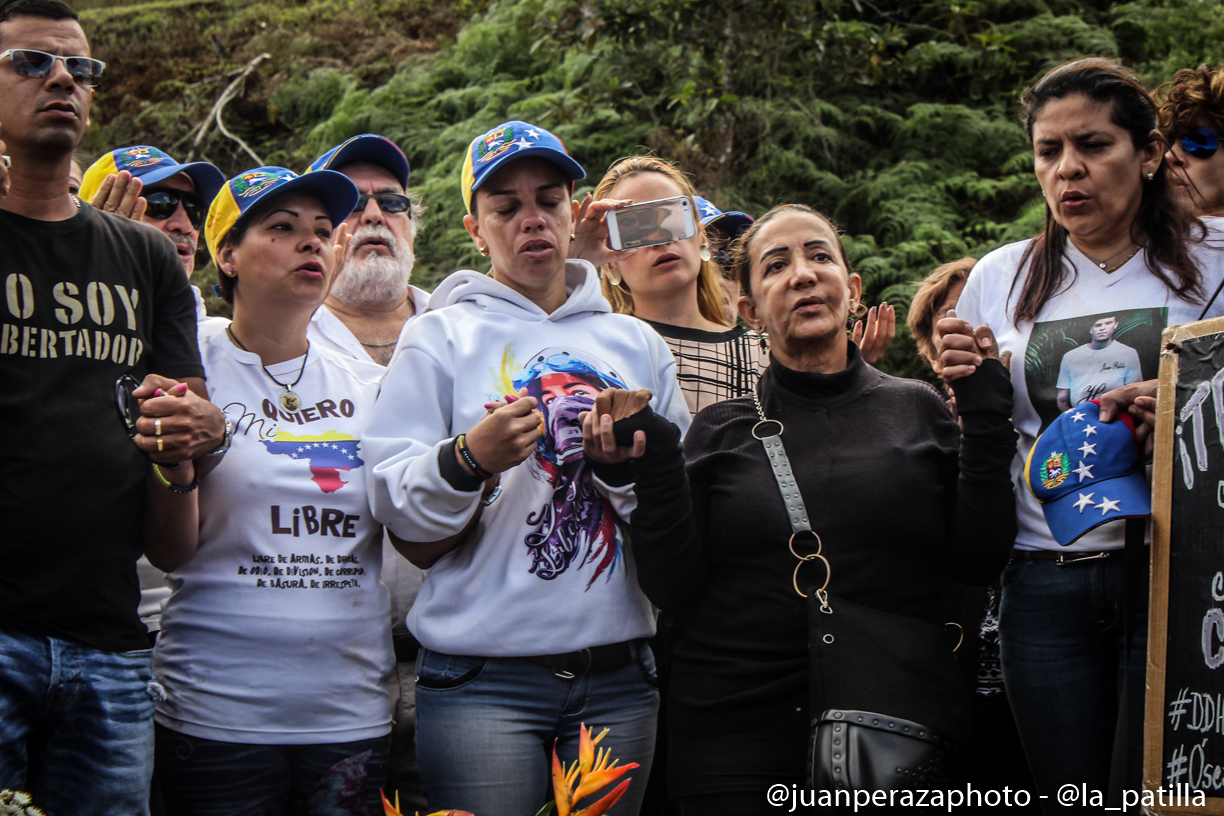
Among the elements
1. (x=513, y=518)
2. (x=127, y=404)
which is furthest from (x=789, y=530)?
(x=127, y=404)

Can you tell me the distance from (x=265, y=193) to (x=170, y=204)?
87 cm

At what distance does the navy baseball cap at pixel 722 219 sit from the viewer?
3908 mm

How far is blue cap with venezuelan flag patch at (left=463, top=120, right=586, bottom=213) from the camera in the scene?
2.63 metres

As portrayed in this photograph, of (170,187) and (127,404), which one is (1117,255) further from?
(170,187)

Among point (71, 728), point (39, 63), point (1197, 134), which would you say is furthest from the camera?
point (1197, 134)

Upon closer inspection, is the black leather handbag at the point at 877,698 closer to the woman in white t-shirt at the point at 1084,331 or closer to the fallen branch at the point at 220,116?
the woman in white t-shirt at the point at 1084,331

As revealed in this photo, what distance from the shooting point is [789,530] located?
234 centimetres

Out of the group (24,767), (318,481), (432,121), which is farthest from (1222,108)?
(432,121)

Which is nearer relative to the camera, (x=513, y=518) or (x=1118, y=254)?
(x=513, y=518)

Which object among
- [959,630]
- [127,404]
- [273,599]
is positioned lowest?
[959,630]

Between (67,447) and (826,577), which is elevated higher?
(67,447)

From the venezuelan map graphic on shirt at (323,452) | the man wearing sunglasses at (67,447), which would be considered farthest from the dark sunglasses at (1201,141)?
the man wearing sunglasses at (67,447)

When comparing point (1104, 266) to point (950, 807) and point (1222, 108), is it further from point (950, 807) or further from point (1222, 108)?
point (950, 807)

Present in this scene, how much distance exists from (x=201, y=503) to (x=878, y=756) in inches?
67.7
